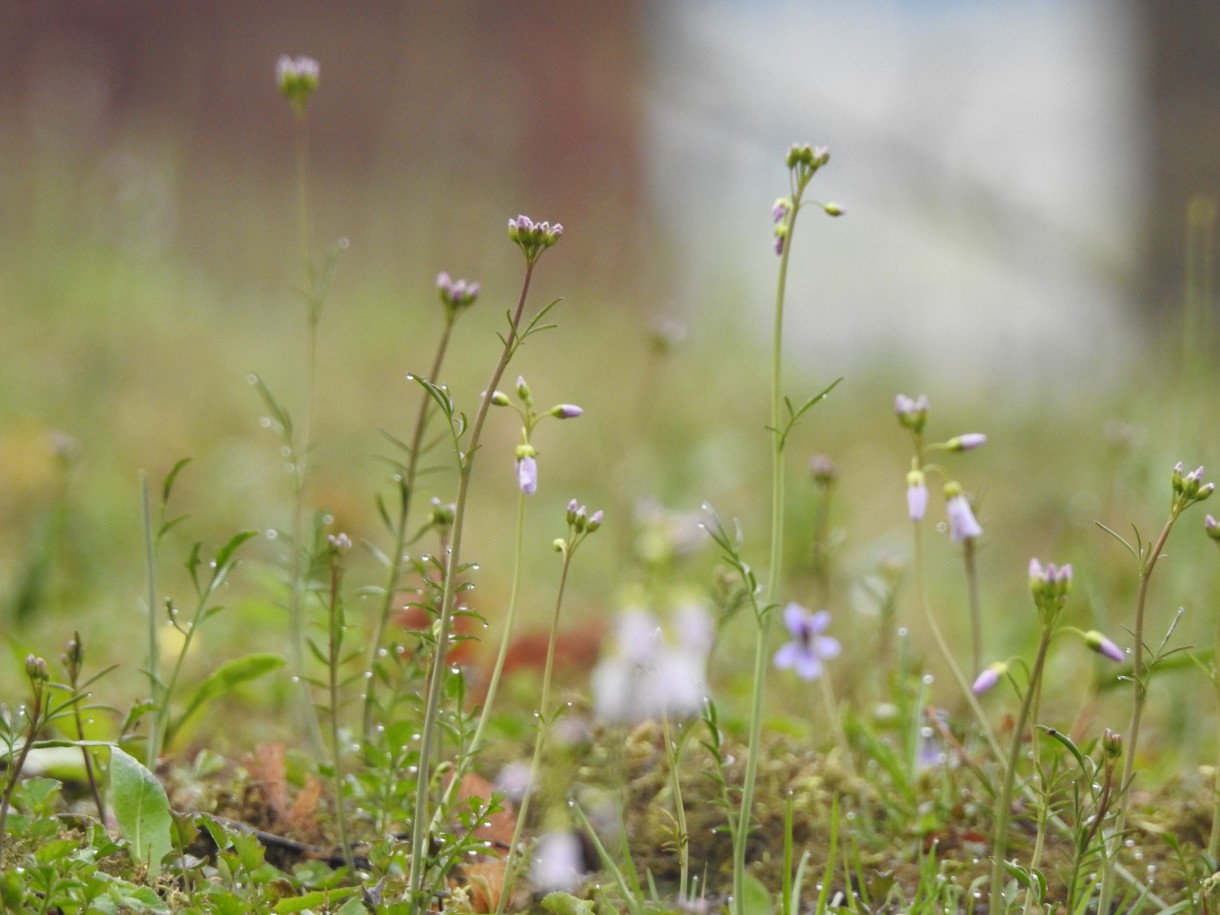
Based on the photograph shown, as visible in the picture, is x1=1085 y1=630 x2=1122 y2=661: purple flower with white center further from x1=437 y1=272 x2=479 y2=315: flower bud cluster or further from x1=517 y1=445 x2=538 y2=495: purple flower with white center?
x1=437 y1=272 x2=479 y2=315: flower bud cluster

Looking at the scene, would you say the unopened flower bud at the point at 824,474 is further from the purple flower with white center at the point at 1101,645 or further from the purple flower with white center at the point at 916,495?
the purple flower with white center at the point at 1101,645

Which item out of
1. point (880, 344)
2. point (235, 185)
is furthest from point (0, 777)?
point (235, 185)

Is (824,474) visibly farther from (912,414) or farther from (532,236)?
(532,236)

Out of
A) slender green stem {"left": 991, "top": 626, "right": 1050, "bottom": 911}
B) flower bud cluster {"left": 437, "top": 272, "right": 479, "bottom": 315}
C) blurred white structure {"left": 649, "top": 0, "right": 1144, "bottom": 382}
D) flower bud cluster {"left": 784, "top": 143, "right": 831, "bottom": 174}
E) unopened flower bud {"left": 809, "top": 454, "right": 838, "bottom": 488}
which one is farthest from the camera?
blurred white structure {"left": 649, "top": 0, "right": 1144, "bottom": 382}

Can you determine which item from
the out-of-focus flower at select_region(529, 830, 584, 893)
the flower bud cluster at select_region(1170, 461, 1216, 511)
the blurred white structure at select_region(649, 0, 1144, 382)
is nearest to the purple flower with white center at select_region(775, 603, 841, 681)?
the out-of-focus flower at select_region(529, 830, 584, 893)

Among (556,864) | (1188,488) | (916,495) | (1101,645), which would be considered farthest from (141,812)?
(1188,488)

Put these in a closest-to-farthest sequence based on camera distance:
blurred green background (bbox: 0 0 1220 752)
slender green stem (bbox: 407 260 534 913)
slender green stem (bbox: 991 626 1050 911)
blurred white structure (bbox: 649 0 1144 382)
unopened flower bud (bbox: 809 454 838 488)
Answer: slender green stem (bbox: 991 626 1050 911) < slender green stem (bbox: 407 260 534 913) < unopened flower bud (bbox: 809 454 838 488) < blurred green background (bbox: 0 0 1220 752) < blurred white structure (bbox: 649 0 1144 382)

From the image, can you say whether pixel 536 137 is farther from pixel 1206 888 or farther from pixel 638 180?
pixel 1206 888
